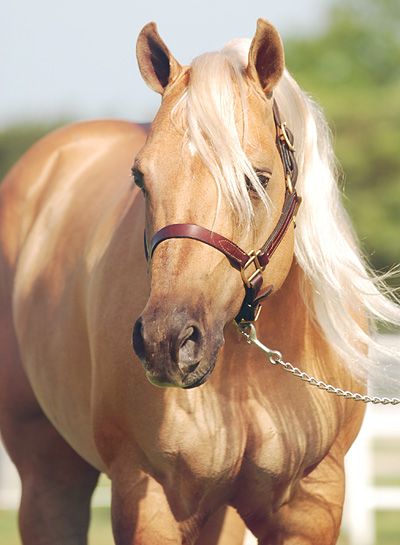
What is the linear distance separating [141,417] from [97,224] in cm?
114

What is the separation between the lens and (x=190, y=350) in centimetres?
321

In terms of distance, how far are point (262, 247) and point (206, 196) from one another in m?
0.25

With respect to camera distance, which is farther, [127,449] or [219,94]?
[127,449]

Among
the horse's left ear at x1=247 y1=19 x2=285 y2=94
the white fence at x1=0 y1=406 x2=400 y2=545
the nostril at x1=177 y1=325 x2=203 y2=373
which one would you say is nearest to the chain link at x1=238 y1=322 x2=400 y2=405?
the nostril at x1=177 y1=325 x2=203 y2=373

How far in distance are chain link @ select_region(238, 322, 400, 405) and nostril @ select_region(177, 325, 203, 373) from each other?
1.23ft

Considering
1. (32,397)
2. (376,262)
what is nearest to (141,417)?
(32,397)

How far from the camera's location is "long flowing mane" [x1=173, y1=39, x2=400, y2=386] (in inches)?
133

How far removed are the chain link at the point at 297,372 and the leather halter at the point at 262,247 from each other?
0.12 metres

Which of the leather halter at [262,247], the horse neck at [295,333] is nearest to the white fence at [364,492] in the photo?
the horse neck at [295,333]

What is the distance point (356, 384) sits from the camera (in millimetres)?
4086

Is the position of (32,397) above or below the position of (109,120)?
below

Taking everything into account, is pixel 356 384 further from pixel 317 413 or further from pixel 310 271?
Answer: pixel 310 271

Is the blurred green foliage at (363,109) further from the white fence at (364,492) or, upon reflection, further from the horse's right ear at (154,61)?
the white fence at (364,492)

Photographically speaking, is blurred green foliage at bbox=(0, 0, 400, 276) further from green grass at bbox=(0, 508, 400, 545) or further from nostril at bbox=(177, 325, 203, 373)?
green grass at bbox=(0, 508, 400, 545)
